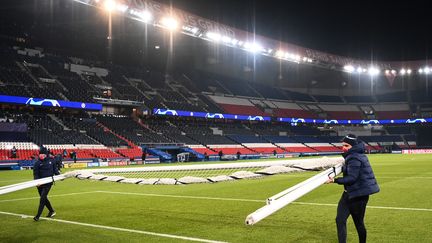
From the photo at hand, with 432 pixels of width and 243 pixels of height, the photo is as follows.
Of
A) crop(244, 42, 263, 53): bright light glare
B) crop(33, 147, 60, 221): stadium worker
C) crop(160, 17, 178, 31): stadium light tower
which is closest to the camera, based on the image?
crop(33, 147, 60, 221): stadium worker

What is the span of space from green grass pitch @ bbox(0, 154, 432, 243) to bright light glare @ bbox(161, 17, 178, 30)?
2695cm

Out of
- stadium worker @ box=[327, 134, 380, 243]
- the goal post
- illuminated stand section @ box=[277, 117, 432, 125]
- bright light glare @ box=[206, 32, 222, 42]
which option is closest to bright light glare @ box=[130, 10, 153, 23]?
bright light glare @ box=[206, 32, 222, 42]

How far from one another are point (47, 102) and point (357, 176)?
46552 millimetres

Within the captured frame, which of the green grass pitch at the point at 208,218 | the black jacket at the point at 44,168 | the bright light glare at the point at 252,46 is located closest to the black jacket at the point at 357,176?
the green grass pitch at the point at 208,218

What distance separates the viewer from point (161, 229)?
9797 mm

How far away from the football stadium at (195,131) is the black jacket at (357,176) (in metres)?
0.02

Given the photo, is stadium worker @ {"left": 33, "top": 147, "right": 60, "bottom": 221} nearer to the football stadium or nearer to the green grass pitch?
the football stadium

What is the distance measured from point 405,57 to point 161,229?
258 ft

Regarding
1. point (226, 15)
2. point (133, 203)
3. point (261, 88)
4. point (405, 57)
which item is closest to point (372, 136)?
point (405, 57)

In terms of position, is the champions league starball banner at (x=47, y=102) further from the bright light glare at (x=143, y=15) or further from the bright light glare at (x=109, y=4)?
the bright light glare at (x=109, y=4)

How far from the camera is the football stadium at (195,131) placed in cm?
970

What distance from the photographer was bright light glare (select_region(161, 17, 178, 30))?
134 feet

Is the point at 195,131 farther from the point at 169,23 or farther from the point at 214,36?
the point at 169,23

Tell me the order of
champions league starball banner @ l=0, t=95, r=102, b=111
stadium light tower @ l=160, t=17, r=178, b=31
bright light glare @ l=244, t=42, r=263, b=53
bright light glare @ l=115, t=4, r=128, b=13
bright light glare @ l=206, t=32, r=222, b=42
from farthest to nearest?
bright light glare @ l=244, t=42, r=263, b=53, bright light glare @ l=206, t=32, r=222, b=42, champions league starball banner @ l=0, t=95, r=102, b=111, stadium light tower @ l=160, t=17, r=178, b=31, bright light glare @ l=115, t=4, r=128, b=13
